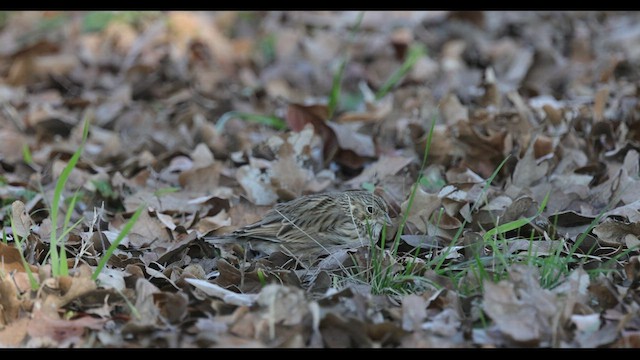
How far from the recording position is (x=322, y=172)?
17.1 ft

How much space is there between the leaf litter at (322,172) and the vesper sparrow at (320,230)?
87mm

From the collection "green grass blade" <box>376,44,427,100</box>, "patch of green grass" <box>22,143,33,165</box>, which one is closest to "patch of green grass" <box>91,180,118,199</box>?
"patch of green grass" <box>22,143,33,165</box>

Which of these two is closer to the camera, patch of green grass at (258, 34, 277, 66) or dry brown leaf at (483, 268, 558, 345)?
dry brown leaf at (483, 268, 558, 345)

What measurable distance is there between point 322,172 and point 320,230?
3.31ft

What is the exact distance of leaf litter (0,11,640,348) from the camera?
3.24 metres

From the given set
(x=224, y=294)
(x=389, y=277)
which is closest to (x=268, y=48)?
(x=389, y=277)

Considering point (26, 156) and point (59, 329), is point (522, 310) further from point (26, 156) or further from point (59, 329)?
point (26, 156)

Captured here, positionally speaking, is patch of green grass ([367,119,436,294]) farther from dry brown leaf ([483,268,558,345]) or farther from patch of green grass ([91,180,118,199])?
patch of green grass ([91,180,118,199])

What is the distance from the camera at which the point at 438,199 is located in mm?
4215

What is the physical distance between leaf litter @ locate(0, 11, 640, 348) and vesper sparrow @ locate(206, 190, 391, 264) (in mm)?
87

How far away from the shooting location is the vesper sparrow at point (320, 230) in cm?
417

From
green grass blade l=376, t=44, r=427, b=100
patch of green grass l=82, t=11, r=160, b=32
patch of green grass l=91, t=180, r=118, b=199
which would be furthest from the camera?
patch of green grass l=82, t=11, r=160, b=32

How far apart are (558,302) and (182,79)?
4745 millimetres

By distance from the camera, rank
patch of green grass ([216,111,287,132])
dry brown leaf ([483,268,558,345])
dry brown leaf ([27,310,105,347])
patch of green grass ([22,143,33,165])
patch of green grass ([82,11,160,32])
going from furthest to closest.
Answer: patch of green grass ([82,11,160,32]) → patch of green grass ([216,111,287,132]) → patch of green grass ([22,143,33,165]) → dry brown leaf ([27,310,105,347]) → dry brown leaf ([483,268,558,345])
